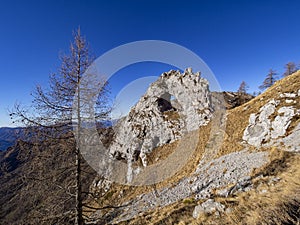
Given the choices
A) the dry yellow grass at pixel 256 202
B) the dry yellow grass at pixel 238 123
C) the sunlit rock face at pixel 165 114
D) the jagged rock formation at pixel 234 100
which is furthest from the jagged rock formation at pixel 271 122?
the jagged rock formation at pixel 234 100

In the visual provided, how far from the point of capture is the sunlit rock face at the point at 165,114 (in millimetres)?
27656

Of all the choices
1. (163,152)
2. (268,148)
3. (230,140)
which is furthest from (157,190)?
(268,148)

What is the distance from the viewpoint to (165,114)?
3212cm

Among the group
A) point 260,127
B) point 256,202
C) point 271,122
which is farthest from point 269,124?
point 256,202

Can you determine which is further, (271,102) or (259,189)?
(271,102)

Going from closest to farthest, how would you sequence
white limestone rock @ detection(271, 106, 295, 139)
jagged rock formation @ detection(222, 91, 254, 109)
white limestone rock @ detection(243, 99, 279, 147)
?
white limestone rock @ detection(271, 106, 295, 139)
white limestone rock @ detection(243, 99, 279, 147)
jagged rock formation @ detection(222, 91, 254, 109)

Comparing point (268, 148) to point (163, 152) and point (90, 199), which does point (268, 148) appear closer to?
point (163, 152)

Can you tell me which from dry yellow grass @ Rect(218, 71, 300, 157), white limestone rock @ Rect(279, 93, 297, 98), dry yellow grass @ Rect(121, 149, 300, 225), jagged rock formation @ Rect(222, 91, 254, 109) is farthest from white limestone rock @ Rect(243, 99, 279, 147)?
jagged rock formation @ Rect(222, 91, 254, 109)

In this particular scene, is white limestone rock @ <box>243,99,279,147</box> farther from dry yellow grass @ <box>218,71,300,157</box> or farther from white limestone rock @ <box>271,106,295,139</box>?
dry yellow grass @ <box>218,71,300,157</box>

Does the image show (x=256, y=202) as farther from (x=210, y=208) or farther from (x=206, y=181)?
(x=206, y=181)

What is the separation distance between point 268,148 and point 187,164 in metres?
9.15

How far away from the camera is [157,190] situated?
1845 cm

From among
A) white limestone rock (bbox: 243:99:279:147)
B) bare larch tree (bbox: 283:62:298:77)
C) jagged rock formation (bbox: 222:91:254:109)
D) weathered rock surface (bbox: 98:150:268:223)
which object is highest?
bare larch tree (bbox: 283:62:298:77)

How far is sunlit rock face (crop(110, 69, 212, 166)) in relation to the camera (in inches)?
1089
